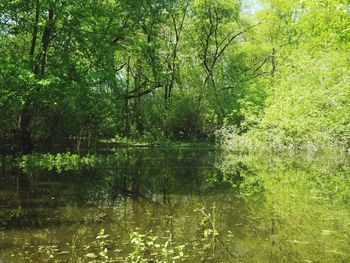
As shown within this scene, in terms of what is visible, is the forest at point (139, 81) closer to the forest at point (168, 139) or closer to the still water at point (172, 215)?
the forest at point (168, 139)

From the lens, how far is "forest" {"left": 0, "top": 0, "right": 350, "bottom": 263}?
7.32m

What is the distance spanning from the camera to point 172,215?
9.06 meters

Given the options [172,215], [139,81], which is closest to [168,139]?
[139,81]

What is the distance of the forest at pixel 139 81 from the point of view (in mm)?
18594

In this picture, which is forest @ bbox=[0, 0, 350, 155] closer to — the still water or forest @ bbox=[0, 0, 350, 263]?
forest @ bbox=[0, 0, 350, 263]

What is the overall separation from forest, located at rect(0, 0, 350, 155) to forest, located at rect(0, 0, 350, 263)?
0.34 ft

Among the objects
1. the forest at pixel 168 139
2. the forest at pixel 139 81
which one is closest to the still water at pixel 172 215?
the forest at pixel 168 139

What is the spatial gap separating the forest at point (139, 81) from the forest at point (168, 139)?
10cm

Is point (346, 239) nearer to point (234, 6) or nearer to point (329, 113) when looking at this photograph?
point (329, 113)

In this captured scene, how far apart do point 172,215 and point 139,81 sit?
3155 cm

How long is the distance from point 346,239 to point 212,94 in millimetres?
30262

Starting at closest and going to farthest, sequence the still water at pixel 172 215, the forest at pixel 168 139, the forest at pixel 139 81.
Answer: the still water at pixel 172 215, the forest at pixel 168 139, the forest at pixel 139 81

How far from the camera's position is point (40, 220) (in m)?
8.45

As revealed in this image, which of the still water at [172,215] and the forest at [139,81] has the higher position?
the forest at [139,81]
